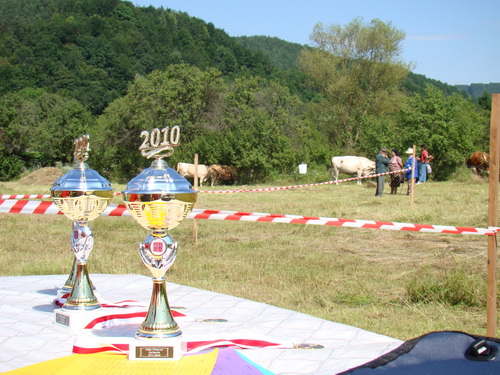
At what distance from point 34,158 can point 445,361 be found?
44589mm

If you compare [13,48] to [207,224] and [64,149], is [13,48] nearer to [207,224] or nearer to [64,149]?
[64,149]

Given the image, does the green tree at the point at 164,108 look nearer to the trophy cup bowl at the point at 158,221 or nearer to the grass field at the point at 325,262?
the grass field at the point at 325,262

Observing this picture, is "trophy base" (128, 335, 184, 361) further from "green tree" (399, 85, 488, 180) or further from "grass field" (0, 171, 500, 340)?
"green tree" (399, 85, 488, 180)

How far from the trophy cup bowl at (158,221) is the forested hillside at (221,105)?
27036mm

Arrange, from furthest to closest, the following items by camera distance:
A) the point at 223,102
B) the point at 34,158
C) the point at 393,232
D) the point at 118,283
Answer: the point at 34,158
the point at 223,102
the point at 393,232
the point at 118,283

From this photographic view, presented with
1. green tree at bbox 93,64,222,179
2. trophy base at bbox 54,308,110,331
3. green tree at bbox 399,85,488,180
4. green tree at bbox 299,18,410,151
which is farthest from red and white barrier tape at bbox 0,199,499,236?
green tree at bbox 299,18,410,151

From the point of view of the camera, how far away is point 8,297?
573cm

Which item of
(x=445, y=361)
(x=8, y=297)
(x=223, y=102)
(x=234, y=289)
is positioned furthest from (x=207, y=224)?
(x=223, y=102)

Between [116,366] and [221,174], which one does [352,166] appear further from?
[116,366]

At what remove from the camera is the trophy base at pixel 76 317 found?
4477 mm

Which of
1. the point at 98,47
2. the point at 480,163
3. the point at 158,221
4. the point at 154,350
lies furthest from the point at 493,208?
the point at 98,47

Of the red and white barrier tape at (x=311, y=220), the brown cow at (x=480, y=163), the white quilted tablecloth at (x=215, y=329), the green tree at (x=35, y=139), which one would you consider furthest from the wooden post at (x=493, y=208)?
the green tree at (x=35, y=139)

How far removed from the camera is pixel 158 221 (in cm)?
378

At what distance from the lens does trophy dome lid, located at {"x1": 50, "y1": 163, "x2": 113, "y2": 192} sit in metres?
4.91
